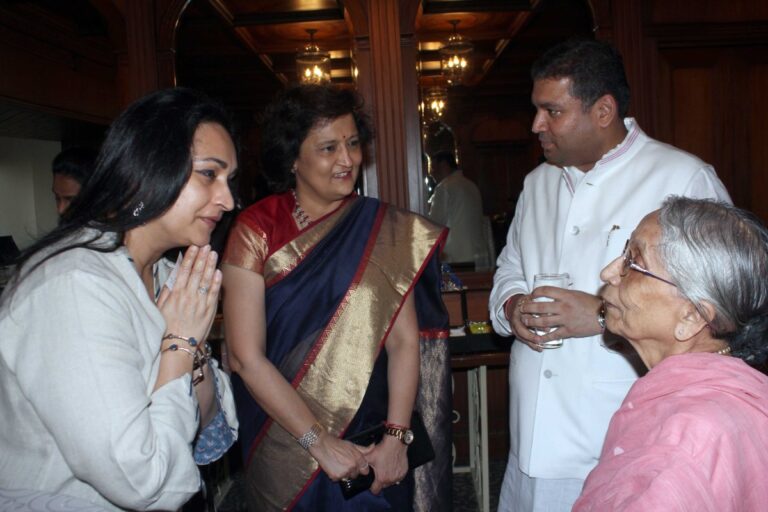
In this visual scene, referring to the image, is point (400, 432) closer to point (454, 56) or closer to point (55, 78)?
point (454, 56)

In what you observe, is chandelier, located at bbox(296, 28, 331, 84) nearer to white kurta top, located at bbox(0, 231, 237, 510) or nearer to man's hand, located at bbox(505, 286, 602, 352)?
man's hand, located at bbox(505, 286, 602, 352)

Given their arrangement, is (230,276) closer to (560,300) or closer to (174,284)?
(174,284)

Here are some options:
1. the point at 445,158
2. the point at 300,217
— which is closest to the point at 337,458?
the point at 300,217

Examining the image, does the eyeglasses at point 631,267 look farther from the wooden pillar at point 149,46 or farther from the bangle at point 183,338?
the wooden pillar at point 149,46

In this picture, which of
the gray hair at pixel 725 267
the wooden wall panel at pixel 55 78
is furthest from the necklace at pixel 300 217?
the wooden wall panel at pixel 55 78

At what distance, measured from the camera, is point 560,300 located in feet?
5.59

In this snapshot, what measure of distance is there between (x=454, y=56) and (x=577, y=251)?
3.46 meters

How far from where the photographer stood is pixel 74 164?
284 centimetres

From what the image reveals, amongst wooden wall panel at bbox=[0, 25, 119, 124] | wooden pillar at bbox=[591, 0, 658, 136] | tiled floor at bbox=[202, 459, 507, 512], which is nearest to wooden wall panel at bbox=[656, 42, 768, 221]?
wooden pillar at bbox=[591, 0, 658, 136]

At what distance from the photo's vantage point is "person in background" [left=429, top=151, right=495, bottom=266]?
4.25 metres

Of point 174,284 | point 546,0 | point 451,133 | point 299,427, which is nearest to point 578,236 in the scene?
point 299,427

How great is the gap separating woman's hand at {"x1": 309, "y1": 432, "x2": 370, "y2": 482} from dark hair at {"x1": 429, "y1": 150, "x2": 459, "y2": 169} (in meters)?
2.57

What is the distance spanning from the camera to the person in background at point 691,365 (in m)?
1.03

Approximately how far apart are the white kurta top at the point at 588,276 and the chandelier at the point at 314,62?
3440 millimetres
